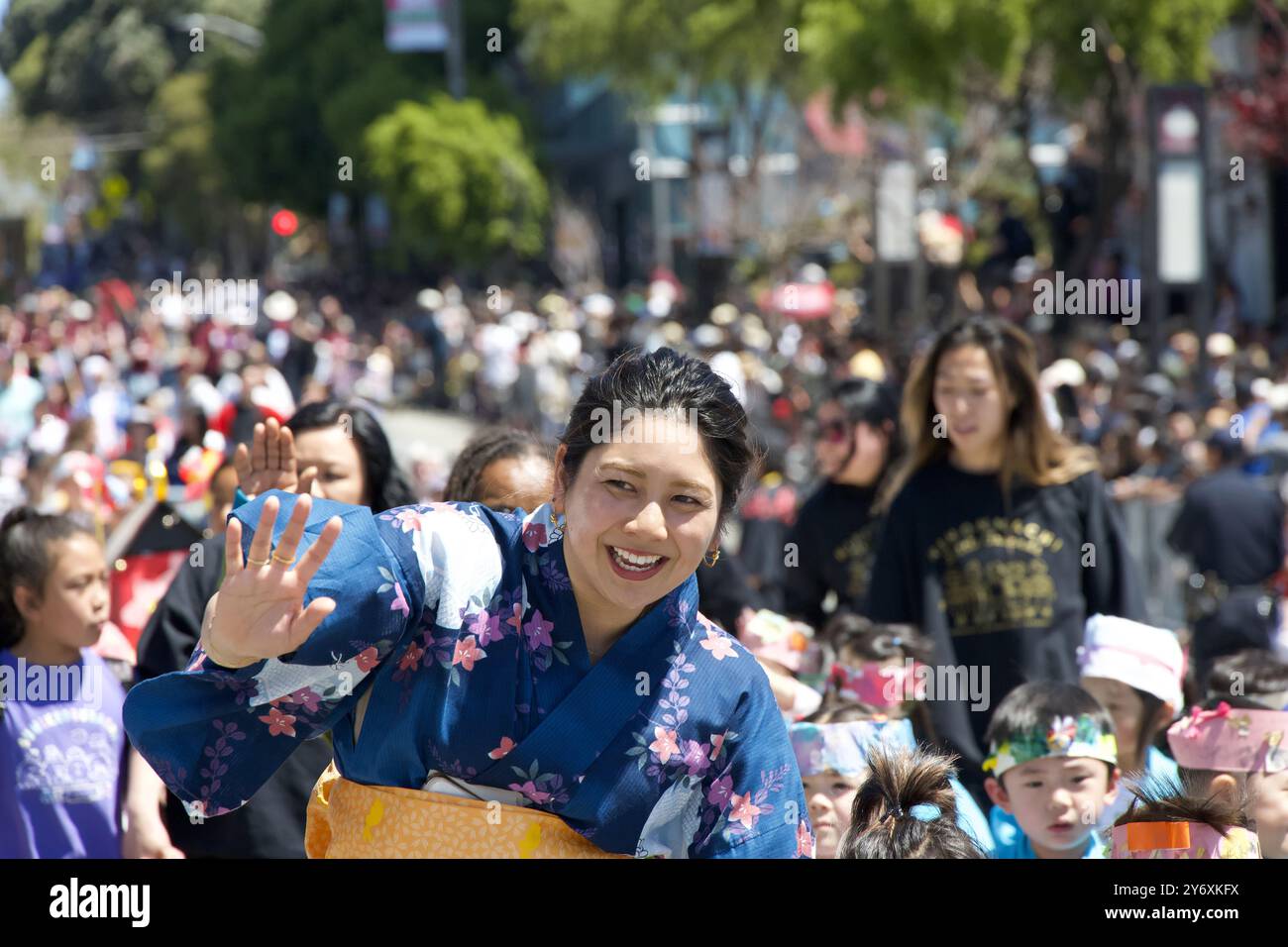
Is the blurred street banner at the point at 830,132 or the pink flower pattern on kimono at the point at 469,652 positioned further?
the blurred street banner at the point at 830,132

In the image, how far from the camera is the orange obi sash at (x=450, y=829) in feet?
8.86

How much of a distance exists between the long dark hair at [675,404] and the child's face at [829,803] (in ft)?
5.54

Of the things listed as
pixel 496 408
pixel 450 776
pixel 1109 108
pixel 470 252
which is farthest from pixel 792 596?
pixel 470 252

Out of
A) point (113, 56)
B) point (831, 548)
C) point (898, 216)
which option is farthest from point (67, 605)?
point (113, 56)

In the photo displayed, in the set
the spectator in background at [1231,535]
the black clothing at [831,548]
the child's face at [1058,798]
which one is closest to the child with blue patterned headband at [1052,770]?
the child's face at [1058,798]

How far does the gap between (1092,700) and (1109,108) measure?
15.5 meters

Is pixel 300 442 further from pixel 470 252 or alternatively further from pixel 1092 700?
pixel 470 252

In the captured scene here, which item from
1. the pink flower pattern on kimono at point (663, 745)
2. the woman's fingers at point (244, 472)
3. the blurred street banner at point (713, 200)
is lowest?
the pink flower pattern on kimono at point (663, 745)

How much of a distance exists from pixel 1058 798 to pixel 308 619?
2318 mm

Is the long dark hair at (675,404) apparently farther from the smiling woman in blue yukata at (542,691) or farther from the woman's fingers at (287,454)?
the woman's fingers at (287,454)

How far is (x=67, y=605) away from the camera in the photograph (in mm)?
4660

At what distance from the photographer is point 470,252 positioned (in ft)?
120

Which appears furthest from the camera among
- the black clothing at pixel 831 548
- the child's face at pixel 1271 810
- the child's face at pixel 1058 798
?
the black clothing at pixel 831 548

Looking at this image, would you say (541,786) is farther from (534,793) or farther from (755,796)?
(755,796)
